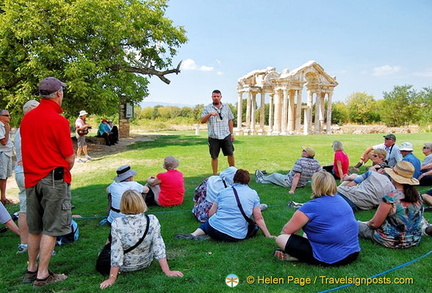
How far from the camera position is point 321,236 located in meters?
3.55

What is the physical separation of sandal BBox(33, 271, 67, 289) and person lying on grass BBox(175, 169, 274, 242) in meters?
1.79

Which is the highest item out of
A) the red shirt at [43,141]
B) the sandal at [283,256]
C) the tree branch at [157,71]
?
the tree branch at [157,71]

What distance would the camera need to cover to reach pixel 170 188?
20.7 ft

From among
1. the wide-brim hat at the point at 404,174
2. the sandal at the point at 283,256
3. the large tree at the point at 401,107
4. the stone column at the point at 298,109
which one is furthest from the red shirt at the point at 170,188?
the large tree at the point at 401,107

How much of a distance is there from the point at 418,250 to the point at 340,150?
13.5ft

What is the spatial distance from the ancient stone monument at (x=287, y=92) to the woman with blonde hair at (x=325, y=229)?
26.3 m

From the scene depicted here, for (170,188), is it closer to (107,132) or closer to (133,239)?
(133,239)

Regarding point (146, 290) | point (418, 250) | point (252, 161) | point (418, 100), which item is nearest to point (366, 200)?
point (418, 250)

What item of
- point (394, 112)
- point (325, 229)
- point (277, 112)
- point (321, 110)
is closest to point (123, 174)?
point (325, 229)

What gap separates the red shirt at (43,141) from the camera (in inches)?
127

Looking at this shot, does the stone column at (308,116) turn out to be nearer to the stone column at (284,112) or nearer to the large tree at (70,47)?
the stone column at (284,112)

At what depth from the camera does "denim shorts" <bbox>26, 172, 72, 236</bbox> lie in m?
3.29

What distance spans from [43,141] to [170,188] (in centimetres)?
329

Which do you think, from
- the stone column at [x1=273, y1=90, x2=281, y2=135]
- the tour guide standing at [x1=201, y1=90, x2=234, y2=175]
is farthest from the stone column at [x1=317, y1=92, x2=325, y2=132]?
the tour guide standing at [x1=201, y1=90, x2=234, y2=175]
